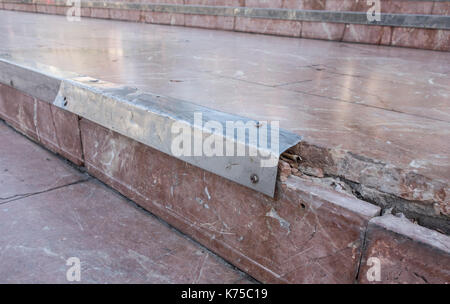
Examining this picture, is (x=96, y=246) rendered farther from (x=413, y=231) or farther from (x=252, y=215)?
(x=413, y=231)

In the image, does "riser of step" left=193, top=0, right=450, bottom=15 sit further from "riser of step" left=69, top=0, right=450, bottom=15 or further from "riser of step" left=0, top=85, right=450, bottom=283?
"riser of step" left=0, top=85, right=450, bottom=283

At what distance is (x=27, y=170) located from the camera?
1.55 m

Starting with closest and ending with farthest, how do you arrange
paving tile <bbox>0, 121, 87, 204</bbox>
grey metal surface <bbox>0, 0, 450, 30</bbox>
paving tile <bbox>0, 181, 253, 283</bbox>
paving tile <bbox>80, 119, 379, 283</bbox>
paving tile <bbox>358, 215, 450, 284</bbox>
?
paving tile <bbox>358, 215, 450, 284</bbox> → paving tile <bbox>80, 119, 379, 283</bbox> → paving tile <bbox>0, 181, 253, 283</bbox> → paving tile <bbox>0, 121, 87, 204</bbox> → grey metal surface <bbox>0, 0, 450, 30</bbox>

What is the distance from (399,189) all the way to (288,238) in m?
0.29

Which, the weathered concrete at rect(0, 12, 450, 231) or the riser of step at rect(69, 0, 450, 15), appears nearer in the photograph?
the weathered concrete at rect(0, 12, 450, 231)

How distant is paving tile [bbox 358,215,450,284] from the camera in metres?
0.68

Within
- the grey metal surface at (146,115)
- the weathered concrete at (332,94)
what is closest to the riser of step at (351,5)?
the weathered concrete at (332,94)

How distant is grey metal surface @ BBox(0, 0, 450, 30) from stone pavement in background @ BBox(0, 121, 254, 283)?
3421mm

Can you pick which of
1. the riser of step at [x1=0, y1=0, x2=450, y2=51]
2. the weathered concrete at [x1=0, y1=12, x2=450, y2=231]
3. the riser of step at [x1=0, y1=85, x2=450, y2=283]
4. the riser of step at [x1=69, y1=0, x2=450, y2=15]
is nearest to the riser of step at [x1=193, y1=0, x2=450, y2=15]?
the riser of step at [x1=69, y1=0, x2=450, y2=15]

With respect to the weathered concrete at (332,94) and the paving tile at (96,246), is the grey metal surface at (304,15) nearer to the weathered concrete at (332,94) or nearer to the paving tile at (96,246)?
the weathered concrete at (332,94)

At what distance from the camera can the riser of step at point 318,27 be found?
347cm

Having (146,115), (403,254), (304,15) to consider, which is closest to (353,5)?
(304,15)

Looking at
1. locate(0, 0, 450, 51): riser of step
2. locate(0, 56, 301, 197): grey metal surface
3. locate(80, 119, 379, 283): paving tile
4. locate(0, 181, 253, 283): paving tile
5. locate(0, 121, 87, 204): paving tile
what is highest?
locate(0, 0, 450, 51): riser of step
